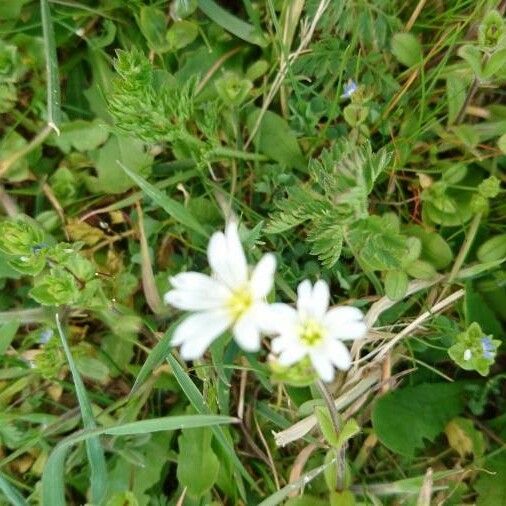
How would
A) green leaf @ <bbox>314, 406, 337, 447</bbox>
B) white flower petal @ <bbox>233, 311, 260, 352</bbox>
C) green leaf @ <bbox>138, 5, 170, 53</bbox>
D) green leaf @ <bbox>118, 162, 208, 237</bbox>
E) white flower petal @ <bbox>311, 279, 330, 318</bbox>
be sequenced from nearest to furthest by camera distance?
1. white flower petal @ <bbox>233, 311, 260, 352</bbox>
2. white flower petal @ <bbox>311, 279, 330, 318</bbox>
3. green leaf @ <bbox>314, 406, 337, 447</bbox>
4. green leaf @ <bbox>118, 162, 208, 237</bbox>
5. green leaf @ <bbox>138, 5, 170, 53</bbox>

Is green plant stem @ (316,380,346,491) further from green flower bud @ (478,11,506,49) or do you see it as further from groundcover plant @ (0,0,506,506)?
green flower bud @ (478,11,506,49)

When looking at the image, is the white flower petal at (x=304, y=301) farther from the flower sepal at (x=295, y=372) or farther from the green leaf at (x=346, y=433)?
the green leaf at (x=346, y=433)

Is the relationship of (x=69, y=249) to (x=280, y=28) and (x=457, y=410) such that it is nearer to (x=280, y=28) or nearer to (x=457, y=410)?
(x=280, y=28)

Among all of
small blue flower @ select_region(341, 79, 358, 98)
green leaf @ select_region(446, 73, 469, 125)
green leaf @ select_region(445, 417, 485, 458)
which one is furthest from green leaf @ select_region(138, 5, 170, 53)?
green leaf @ select_region(445, 417, 485, 458)

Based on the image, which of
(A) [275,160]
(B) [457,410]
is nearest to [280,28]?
(A) [275,160]

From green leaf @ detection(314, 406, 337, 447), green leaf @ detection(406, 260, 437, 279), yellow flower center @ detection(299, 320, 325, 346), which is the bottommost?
green leaf @ detection(314, 406, 337, 447)

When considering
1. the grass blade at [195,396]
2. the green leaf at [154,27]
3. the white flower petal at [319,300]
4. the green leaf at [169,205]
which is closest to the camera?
the white flower petal at [319,300]

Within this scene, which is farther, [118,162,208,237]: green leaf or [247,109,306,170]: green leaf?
[247,109,306,170]: green leaf

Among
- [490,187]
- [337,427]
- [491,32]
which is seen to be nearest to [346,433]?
[337,427]

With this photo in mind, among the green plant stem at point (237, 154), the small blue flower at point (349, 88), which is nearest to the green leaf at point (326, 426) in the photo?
the green plant stem at point (237, 154)
